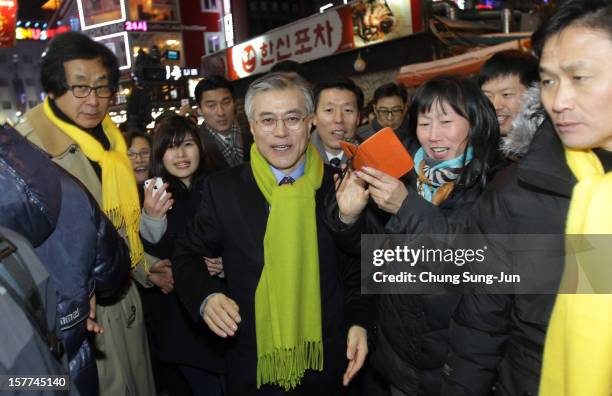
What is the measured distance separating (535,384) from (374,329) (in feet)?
2.63

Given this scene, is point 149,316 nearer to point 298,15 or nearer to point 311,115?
point 311,115

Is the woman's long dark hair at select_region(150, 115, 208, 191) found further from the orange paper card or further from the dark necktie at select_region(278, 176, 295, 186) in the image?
the orange paper card

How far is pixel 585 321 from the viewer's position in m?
1.25

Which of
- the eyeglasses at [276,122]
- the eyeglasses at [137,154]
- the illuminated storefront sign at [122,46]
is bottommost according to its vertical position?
the eyeglasses at [137,154]

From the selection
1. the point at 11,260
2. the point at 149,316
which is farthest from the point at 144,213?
the point at 11,260

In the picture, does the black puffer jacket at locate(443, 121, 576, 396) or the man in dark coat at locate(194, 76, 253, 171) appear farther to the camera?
the man in dark coat at locate(194, 76, 253, 171)

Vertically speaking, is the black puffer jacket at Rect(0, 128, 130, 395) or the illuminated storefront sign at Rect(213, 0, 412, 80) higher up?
the illuminated storefront sign at Rect(213, 0, 412, 80)

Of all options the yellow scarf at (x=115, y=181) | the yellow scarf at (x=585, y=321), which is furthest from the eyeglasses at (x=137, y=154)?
the yellow scarf at (x=585, y=321)

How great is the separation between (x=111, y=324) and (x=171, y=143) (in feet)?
4.14

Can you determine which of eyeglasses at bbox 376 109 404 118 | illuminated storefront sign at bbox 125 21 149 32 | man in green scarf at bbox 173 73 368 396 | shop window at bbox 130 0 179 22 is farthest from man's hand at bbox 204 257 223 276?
shop window at bbox 130 0 179 22

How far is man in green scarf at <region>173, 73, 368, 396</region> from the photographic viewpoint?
2049mm

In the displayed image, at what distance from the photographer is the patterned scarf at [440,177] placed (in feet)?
6.59

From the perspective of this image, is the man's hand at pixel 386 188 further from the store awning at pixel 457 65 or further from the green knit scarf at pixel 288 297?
the store awning at pixel 457 65

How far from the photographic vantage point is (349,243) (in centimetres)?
203
